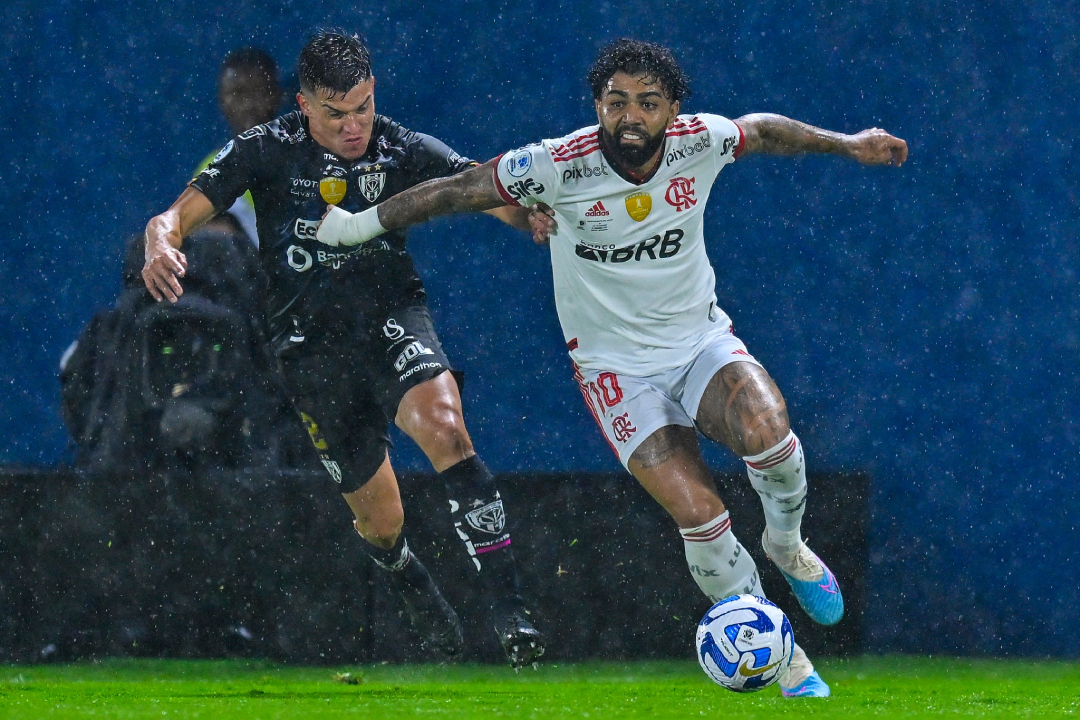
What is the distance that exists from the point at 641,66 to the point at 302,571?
124 inches

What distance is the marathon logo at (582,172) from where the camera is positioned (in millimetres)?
4586

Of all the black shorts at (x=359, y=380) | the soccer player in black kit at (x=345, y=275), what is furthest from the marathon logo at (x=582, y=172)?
the black shorts at (x=359, y=380)

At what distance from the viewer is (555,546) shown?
6664mm

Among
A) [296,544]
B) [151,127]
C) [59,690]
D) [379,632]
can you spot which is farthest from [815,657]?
[151,127]

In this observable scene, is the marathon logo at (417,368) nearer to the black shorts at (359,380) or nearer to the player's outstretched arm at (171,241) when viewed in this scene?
the black shorts at (359,380)

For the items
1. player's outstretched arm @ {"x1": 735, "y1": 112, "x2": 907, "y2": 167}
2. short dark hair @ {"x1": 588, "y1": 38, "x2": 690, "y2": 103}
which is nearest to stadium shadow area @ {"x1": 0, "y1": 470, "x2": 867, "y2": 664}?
player's outstretched arm @ {"x1": 735, "y1": 112, "x2": 907, "y2": 167}

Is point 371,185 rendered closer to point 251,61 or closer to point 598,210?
point 598,210

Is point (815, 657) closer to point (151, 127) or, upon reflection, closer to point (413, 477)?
point (413, 477)

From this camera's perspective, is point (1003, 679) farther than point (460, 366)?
No

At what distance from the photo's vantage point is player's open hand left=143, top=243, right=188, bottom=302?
4.54m

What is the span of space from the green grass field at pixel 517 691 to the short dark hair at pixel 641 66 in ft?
6.65

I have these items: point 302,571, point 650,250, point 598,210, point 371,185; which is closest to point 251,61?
point 371,185

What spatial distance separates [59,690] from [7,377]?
3.17m

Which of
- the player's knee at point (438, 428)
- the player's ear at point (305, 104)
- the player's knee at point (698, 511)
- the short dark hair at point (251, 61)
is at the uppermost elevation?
the short dark hair at point (251, 61)
